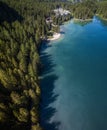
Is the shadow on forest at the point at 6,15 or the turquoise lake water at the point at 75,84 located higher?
the shadow on forest at the point at 6,15

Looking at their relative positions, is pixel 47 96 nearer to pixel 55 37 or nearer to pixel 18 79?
pixel 18 79

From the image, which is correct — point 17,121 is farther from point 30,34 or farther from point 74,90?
point 30,34

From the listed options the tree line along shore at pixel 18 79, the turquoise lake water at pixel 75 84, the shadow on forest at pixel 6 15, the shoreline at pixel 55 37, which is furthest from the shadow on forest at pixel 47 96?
the shadow on forest at pixel 6 15

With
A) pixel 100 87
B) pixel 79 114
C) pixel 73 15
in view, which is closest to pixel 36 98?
pixel 79 114

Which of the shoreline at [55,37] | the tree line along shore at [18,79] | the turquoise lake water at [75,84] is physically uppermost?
the tree line along shore at [18,79]

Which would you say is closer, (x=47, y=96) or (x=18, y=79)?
(x=18, y=79)

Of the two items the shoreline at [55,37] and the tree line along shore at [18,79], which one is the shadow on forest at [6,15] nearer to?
the tree line along shore at [18,79]

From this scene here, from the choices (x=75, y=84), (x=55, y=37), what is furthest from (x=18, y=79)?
(x=55, y=37)

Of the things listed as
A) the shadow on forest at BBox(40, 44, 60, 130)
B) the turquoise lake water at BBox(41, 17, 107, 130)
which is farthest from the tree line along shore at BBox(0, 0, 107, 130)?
the turquoise lake water at BBox(41, 17, 107, 130)

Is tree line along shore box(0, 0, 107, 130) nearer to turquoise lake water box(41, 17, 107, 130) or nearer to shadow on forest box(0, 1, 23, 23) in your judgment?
shadow on forest box(0, 1, 23, 23)
